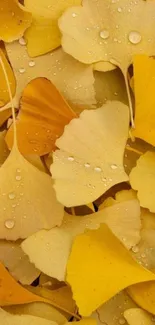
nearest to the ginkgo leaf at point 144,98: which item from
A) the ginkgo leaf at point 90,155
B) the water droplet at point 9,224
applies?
the ginkgo leaf at point 90,155

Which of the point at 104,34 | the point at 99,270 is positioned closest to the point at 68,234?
the point at 99,270

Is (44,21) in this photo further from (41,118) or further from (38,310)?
(38,310)

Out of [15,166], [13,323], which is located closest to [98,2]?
[15,166]

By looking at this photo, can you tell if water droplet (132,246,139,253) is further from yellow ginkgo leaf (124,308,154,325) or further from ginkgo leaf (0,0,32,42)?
ginkgo leaf (0,0,32,42)

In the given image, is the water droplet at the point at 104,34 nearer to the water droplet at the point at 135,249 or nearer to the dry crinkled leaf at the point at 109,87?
the dry crinkled leaf at the point at 109,87

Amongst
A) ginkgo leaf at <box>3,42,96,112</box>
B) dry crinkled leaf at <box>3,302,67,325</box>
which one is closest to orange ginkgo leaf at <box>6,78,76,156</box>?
ginkgo leaf at <box>3,42,96,112</box>

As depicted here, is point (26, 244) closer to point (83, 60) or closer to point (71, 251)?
point (71, 251)
